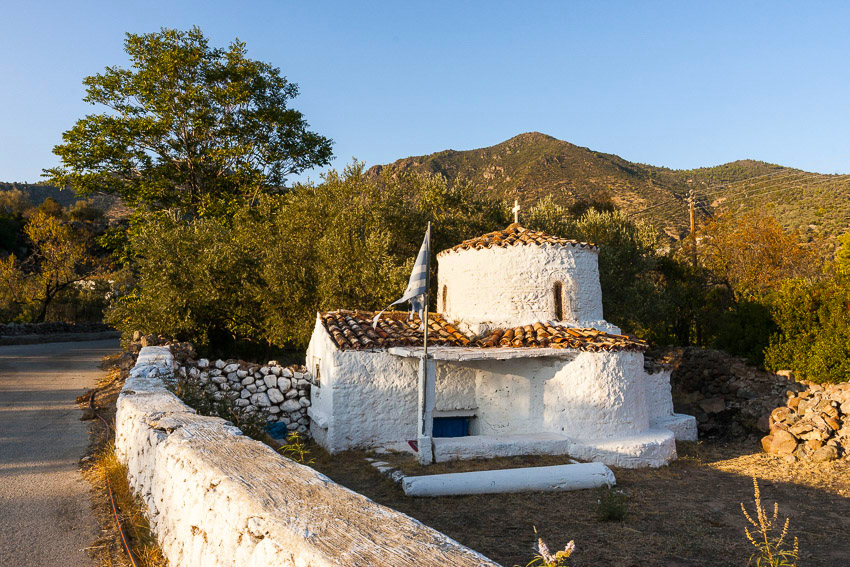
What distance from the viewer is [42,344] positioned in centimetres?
2553

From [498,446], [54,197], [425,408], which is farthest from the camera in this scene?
[54,197]

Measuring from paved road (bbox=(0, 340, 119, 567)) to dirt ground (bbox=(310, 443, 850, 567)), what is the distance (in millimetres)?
3934

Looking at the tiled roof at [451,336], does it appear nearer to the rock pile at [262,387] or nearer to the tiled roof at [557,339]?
the tiled roof at [557,339]

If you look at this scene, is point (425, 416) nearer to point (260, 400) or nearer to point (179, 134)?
point (260, 400)

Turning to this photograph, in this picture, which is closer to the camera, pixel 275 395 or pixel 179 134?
pixel 275 395

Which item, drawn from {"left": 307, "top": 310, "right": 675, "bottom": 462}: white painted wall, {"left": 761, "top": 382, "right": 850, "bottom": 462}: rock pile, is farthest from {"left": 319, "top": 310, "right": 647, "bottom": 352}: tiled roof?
{"left": 761, "top": 382, "right": 850, "bottom": 462}: rock pile

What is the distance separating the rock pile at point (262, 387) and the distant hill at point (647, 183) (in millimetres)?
22561

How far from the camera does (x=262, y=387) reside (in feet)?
40.9

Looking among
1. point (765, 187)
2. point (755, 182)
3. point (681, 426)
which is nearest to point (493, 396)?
point (681, 426)

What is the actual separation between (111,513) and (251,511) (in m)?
3.27

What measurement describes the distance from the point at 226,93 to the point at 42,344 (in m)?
15.2

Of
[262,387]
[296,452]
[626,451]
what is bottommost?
[296,452]

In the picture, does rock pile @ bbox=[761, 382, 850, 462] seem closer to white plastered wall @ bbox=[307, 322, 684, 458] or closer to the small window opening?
white plastered wall @ bbox=[307, 322, 684, 458]

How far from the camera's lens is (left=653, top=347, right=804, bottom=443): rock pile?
600 inches
